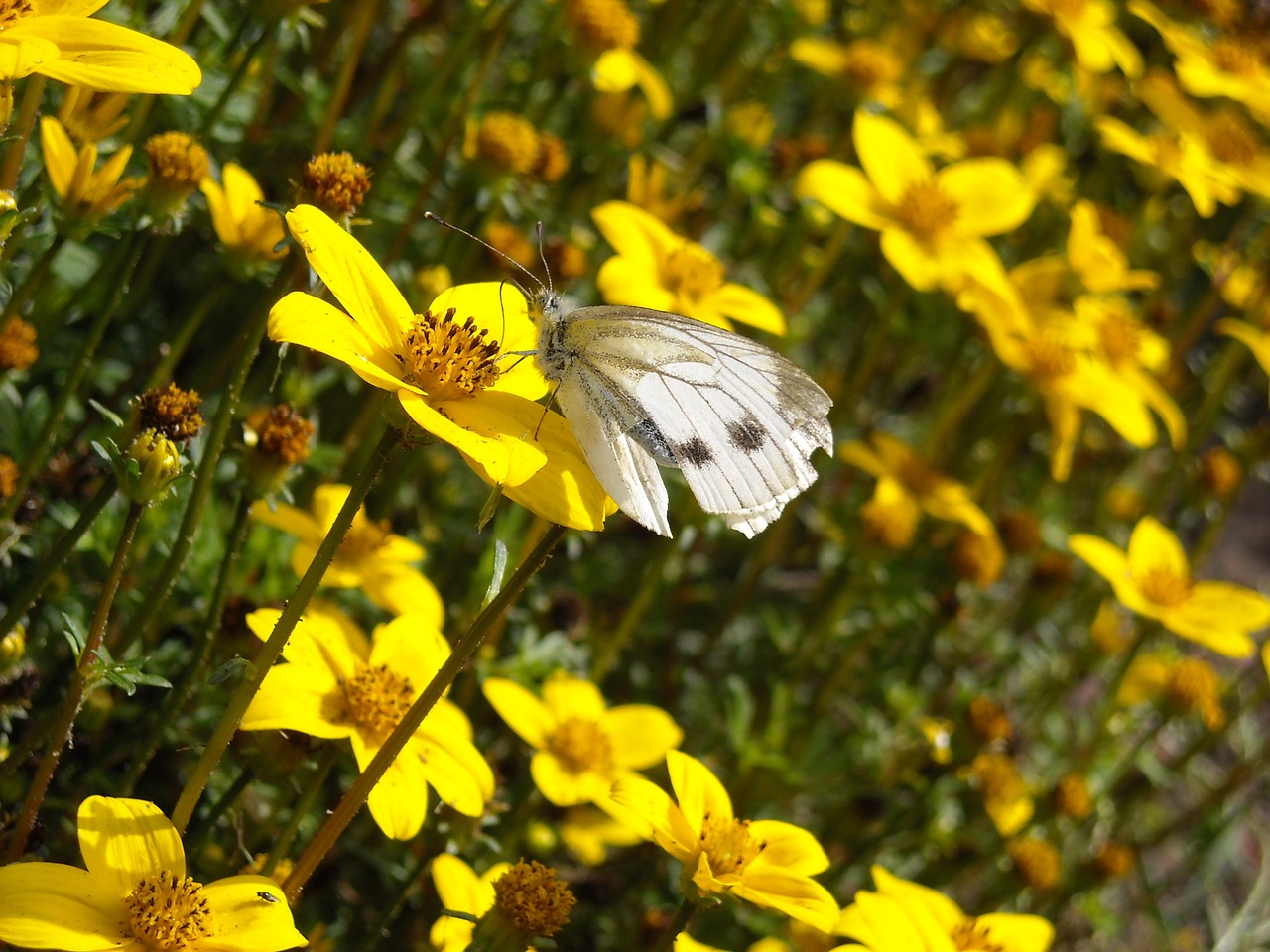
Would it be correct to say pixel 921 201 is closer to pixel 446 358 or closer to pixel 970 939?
pixel 970 939

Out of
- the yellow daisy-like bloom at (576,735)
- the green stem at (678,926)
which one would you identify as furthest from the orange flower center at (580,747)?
the green stem at (678,926)

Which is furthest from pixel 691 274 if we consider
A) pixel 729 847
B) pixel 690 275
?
pixel 729 847

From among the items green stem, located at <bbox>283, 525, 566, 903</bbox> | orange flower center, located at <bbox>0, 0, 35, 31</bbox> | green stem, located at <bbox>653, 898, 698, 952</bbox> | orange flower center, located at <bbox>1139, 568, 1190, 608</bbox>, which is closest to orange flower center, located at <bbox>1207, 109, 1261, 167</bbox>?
orange flower center, located at <bbox>1139, 568, 1190, 608</bbox>

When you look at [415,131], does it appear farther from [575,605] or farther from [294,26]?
[575,605]

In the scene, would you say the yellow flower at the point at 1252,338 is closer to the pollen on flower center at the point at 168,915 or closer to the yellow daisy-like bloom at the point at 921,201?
the yellow daisy-like bloom at the point at 921,201

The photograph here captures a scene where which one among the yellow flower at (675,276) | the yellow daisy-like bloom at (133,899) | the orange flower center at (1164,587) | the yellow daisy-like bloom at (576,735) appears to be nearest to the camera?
the yellow daisy-like bloom at (133,899)

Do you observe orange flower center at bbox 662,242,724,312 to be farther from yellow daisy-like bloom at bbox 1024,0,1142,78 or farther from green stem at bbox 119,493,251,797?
yellow daisy-like bloom at bbox 1024,0,1142,78
